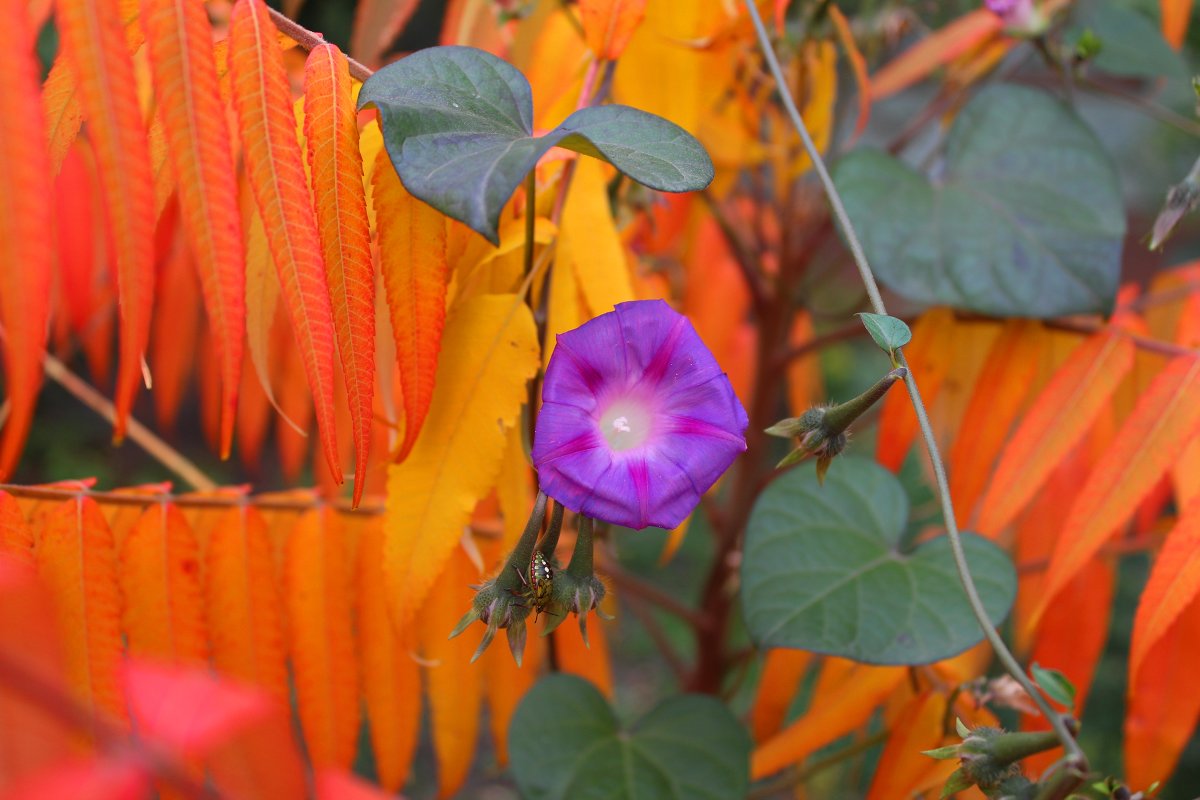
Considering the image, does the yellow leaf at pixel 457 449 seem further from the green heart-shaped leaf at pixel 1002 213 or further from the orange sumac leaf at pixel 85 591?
the green heart-shaped leaf at pixel 1002 213

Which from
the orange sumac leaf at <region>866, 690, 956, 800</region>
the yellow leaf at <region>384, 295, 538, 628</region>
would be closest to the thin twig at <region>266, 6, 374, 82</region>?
the yellow leaf at <region>384, 295, 538, 628</region>

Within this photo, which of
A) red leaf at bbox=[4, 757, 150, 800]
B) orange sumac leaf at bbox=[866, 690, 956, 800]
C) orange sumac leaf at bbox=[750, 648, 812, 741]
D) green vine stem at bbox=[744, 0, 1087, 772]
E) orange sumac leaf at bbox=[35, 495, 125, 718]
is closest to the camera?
red leaf at bbox=[4, 757, 150, 800]

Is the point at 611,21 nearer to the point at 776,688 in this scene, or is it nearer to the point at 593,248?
the point at 593,248

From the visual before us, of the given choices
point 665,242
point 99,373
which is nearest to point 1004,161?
point 665,242

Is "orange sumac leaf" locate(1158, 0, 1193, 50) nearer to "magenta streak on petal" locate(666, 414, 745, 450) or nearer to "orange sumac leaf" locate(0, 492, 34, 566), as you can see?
"magenta streak on petal" locate(666, 414, 745, 450)

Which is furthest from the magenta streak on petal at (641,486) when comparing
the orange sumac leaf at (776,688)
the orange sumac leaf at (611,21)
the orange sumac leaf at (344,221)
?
the orange sumac leaf at (776,688)

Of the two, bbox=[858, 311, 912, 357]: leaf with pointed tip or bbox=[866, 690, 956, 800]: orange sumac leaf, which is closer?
bbox=[858, 311, 912, 357]: leaf with pointed tip

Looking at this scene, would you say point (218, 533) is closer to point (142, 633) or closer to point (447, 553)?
point (142, 633)
